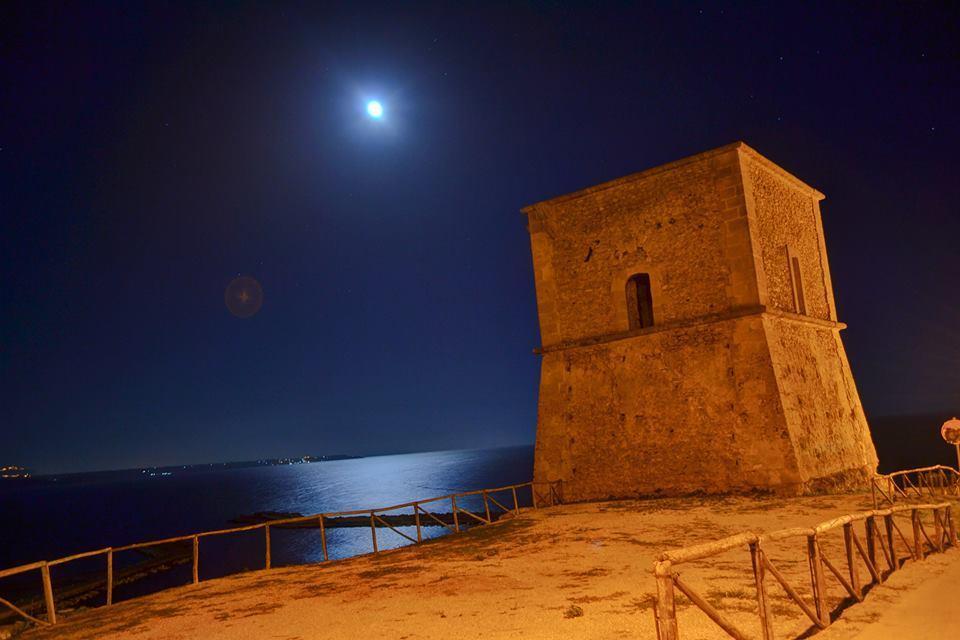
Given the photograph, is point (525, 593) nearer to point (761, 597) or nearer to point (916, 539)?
point (761, 597)

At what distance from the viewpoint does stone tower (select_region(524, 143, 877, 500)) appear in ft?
47.3

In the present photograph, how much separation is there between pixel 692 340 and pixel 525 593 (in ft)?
31.1

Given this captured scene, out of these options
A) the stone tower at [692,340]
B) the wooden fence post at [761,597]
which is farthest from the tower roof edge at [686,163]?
the wooden fence post at [761,597]

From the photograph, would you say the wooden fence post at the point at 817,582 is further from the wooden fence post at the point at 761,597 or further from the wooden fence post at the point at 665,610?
the wooden fence post at the point at 665,610

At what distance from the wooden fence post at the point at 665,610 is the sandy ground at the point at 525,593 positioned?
5.51ft

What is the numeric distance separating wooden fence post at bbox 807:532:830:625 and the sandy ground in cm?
12

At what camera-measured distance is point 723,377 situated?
48.5 feet

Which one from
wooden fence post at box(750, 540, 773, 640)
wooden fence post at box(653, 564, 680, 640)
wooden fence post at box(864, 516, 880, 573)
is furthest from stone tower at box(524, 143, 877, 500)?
wooden fence post at box(653, 564, 680, 640)

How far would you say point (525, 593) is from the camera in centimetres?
734

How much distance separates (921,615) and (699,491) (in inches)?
367

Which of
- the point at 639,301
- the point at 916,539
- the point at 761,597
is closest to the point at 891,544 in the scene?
the point at 916,539

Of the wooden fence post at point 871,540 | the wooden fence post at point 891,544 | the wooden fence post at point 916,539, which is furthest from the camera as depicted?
the wooden fence post at point 916,539

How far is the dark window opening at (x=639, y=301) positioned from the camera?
54.4 feet

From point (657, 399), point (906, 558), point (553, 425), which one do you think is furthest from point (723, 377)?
point (906, 558)
